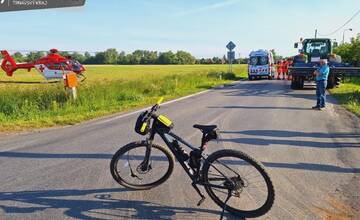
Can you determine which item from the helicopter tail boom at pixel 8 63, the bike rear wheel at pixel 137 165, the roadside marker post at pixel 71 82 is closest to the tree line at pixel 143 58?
the helicopter tail boom at pixel 8 63

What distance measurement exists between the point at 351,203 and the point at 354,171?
4.97ft

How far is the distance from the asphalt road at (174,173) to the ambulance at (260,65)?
25307mm

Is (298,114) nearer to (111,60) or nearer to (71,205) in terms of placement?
(71,205)

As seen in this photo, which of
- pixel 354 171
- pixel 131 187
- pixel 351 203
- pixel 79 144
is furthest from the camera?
pixel 79 144

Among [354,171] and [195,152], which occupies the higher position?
[195,152]

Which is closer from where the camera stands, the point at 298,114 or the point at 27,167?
the point at 27,167

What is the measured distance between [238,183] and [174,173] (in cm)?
165

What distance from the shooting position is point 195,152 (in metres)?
4.74

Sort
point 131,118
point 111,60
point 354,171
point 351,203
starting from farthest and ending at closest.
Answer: point 111,60 → point 131,118 → point 354,171 → point 351,203

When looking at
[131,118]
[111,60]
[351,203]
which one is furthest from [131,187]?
[111,60]

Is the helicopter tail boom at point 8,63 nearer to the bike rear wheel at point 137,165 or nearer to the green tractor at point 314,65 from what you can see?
the green tractor at point 314,65

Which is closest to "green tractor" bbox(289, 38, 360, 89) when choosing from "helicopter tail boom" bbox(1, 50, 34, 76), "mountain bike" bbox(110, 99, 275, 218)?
"mountain bike" bbox(110, 99, 275, 218)

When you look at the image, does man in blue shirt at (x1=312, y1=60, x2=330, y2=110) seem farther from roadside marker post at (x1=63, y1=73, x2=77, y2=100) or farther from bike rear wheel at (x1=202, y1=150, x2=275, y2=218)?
bike rear wheel at (x1=202, y1=150, x2=275, y2=218)

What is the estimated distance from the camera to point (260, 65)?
1439 inches
